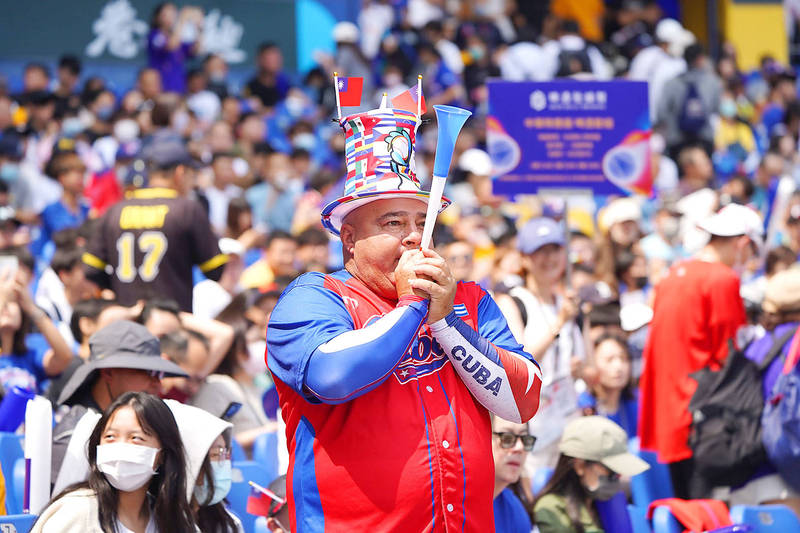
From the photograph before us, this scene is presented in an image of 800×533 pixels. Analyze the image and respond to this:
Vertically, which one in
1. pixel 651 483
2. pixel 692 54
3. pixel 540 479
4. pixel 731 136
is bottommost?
pixel 651 483

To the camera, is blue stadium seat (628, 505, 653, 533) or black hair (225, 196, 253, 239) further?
black hair (225, 196, 253, 239)

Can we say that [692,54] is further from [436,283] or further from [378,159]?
[436,283]

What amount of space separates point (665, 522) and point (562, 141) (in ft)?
10.3

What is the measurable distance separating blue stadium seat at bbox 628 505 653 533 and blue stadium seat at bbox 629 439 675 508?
0.80 metres

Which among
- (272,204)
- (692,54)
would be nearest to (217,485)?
(272,204)

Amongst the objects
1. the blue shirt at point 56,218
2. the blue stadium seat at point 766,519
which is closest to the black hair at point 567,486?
the blue stadium seat at point 766,519

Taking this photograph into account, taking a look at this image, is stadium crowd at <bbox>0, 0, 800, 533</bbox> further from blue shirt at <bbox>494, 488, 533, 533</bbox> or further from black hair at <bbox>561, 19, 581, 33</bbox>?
black hair at <bbox>561, 19, 581, 33</bbox>

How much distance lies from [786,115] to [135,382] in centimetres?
1382

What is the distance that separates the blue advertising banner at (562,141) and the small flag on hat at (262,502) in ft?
10.6

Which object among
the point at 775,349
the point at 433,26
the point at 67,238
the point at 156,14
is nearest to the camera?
the point at 775,349

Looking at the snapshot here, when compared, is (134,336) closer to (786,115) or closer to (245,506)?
(245,506)

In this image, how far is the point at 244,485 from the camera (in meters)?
5.49

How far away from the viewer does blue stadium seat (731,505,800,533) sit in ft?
17.7

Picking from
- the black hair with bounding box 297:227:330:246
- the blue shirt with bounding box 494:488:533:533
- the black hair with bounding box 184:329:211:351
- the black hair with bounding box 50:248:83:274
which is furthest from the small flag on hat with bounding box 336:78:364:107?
the black hair with bounding box 297:227:330:246
